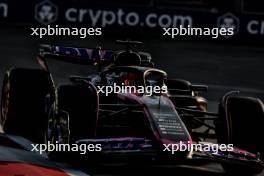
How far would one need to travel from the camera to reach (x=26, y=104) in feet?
31.4

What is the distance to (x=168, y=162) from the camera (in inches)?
323

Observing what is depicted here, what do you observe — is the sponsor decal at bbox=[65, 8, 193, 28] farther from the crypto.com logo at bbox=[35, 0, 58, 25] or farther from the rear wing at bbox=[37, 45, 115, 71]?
the rear wing at bbox=[37, 45, 115, 71]

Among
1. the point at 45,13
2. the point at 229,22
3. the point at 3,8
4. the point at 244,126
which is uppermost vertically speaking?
the point at 3,8

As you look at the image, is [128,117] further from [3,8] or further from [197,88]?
[3,8]

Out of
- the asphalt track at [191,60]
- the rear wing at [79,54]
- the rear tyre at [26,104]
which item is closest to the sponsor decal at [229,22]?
the asphalt track at [191,60]

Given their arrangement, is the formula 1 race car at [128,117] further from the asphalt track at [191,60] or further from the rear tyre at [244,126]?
the asphalt track at [191,60]

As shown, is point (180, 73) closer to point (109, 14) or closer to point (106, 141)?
point (109, 14)

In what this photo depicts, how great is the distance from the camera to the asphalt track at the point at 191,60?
58.3 feet

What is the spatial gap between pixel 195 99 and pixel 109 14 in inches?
639

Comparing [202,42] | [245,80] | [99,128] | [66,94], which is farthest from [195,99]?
[202,42]

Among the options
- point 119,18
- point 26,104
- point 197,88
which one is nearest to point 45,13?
point 119,18

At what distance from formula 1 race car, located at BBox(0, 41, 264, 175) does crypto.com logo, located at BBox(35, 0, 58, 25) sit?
51.1 feet

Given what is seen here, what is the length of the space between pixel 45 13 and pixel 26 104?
54.9ft

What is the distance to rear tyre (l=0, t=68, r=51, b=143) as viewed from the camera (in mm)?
9469
